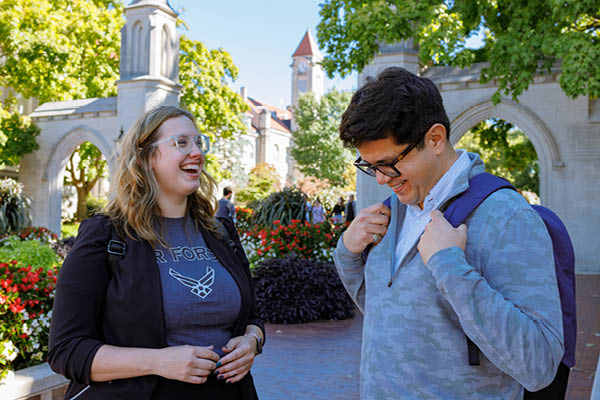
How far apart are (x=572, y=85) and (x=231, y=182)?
3427 cm

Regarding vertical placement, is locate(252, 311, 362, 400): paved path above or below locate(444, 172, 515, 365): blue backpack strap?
below

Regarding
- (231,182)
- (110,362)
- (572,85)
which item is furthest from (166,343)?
(231,182)

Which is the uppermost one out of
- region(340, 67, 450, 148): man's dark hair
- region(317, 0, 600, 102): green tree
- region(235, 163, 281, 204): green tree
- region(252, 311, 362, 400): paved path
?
region(317, 0, 600, 102): green tree

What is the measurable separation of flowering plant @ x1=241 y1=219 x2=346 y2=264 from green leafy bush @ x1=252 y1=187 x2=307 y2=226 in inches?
32.5

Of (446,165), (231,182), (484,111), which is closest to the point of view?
(446,165)

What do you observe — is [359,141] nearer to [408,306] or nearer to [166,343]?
[408,306]

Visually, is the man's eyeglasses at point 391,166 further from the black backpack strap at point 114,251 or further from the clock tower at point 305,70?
the clock tower at point 305,70

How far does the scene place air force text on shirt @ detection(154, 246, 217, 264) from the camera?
2156 millimetres

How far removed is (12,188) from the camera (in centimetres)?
1382

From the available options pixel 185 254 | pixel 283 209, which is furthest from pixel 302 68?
pixel 185 254

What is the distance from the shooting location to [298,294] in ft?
26.4

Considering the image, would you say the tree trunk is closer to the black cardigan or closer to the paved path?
the paved path

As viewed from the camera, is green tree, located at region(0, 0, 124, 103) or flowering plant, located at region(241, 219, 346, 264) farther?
green tree, located at region(0, 0, 124, 103)

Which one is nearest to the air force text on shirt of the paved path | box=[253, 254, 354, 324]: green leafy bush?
the paved path
